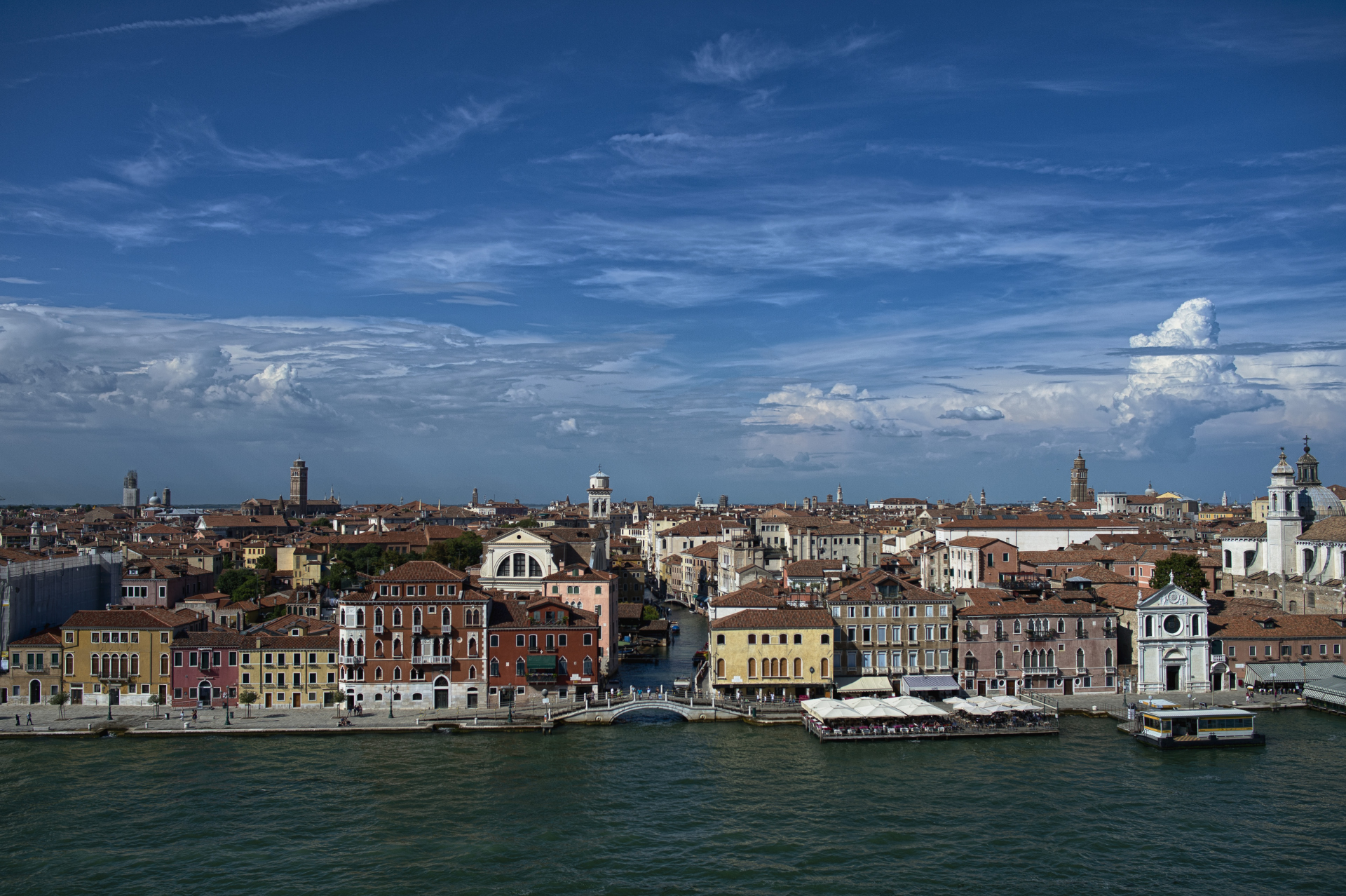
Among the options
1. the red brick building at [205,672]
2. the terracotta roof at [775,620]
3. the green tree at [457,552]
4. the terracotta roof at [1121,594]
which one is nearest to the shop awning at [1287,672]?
the terracotta roof at [1121,594]

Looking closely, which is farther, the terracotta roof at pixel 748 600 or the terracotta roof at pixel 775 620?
the terracotta roof at pixel 748 600

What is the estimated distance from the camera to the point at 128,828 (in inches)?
1254

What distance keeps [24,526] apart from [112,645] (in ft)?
354

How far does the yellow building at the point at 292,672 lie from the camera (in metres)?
47.4

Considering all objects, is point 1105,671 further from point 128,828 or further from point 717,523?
point 717,523

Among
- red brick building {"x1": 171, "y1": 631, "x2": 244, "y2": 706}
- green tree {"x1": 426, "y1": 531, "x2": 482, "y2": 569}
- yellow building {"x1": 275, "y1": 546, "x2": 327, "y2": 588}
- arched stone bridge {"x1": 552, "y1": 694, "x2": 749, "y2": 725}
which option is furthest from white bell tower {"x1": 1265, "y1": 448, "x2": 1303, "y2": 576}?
yellow building {"x1": 275, "y1": 546, "x2": 327, "y2": 588}

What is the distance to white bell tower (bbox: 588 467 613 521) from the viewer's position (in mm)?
167250

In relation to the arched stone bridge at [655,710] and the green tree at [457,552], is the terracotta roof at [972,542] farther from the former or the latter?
the green tree at [457,552]

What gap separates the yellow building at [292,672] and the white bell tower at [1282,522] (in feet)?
202

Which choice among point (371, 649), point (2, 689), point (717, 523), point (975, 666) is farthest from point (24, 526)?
point (975, 666)

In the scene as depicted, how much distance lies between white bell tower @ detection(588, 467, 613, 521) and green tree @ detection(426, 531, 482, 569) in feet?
264

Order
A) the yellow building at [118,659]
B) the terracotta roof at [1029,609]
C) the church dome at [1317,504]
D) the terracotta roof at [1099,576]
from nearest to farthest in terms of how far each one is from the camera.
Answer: the yellow building at [118,659] → the terracotta roof at [1029,609] → the terracotta roof at [1099,576] → the church dome at [1317,504]

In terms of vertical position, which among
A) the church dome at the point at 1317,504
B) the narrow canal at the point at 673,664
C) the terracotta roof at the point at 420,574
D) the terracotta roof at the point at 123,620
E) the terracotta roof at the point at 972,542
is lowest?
the narrow canal at the point at 673,664

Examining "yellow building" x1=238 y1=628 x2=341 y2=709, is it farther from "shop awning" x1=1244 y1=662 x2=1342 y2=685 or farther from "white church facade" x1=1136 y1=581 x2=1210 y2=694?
"shop awning" x1=1244 y1=662 x2=1342 y2=685
